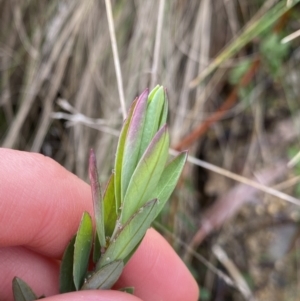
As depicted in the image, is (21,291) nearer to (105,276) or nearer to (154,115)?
(105,276)

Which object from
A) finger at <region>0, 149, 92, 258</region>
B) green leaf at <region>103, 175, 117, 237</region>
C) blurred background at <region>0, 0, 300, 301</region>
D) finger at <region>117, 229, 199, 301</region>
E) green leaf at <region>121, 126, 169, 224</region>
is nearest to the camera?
green leaf at <region>121, 126, 169, 224</region>

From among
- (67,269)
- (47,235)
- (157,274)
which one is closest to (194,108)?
(157,274)

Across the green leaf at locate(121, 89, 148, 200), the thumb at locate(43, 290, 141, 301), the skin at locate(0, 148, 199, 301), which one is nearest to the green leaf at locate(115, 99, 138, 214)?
the green leaf at locate(121, 89, 148, 200)

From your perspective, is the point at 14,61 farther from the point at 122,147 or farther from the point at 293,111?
the point at 122,147

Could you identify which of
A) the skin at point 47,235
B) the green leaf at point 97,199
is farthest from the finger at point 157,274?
the green leaf at point 97,199

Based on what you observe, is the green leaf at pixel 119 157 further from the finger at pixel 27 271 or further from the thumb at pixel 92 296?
the finger at pixel 27 271

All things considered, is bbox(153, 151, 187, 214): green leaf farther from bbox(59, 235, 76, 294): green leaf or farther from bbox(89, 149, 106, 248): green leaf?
bbox(59, 235, 76, 294): green leaf
